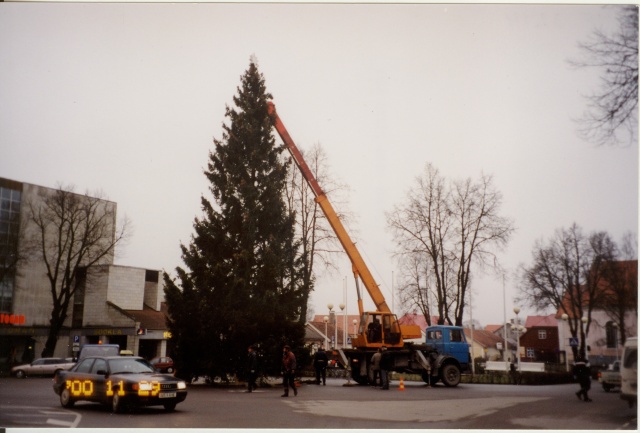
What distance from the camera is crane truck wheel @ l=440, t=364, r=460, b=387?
2105cm

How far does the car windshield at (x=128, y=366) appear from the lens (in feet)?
45.5

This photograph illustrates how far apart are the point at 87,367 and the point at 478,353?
2486 inches

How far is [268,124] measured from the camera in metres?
23.3

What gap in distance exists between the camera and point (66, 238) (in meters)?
25.0

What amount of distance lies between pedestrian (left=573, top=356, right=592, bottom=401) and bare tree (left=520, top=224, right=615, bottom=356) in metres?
0.98

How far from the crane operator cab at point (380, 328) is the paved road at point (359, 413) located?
15.4 feet

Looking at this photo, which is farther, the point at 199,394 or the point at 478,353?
the point at 478,353

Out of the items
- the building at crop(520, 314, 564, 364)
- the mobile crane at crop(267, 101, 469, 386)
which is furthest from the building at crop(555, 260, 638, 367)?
the mobile crane at crop(267, 101, 469, 386)

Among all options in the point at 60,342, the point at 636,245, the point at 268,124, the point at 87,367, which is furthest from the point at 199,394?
the point at 60,342

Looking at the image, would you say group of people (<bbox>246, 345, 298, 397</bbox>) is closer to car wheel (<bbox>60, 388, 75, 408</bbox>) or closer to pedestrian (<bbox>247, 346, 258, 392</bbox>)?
pedestrian (<bbox>247, 346, 258, 392</bbox>)

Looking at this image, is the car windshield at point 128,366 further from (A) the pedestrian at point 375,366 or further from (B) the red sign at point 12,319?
(B) the red sign at point 12,319

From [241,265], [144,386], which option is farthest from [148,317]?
[144,386]

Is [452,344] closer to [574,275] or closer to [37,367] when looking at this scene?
[574,275]

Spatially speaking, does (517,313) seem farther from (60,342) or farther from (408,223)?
(60,342)
